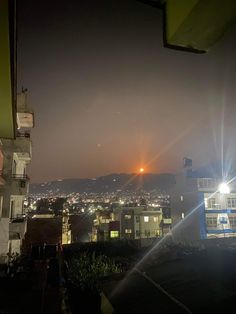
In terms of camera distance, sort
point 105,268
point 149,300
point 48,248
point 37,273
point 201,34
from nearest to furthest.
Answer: point 201,34 → point 149,300 → point 105,268 → point 37,273 → point 48,248

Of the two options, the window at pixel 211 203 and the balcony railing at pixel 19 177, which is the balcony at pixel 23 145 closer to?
the balcony railing at pixel 19 177

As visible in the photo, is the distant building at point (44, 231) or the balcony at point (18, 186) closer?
the balcony at point (18, 186)

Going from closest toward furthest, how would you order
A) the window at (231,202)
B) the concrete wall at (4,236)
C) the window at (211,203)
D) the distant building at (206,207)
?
the concrete wall at (4,236)
the distant building at (206,207)
the window at (211,203)
the window at (231,202)

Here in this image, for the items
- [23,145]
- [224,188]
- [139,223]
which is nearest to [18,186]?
[23,145]

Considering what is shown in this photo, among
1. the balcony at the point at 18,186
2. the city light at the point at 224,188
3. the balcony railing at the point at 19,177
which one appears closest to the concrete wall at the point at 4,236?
the balcony at the point at 18,186

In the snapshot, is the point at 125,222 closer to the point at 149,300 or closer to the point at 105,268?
the point at 105,268

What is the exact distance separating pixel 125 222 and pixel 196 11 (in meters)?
68.1

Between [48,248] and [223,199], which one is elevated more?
[223,199]

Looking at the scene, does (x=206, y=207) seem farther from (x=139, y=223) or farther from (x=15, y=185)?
(x=15, y=185)

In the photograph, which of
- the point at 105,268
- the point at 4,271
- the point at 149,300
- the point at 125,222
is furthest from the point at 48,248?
the point at 125,222

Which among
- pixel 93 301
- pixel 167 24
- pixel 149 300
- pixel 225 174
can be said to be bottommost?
pixel 93 301

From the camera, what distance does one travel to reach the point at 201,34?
9.68 feet

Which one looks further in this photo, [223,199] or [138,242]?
[223,199]

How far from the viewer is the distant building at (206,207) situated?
49.3m
